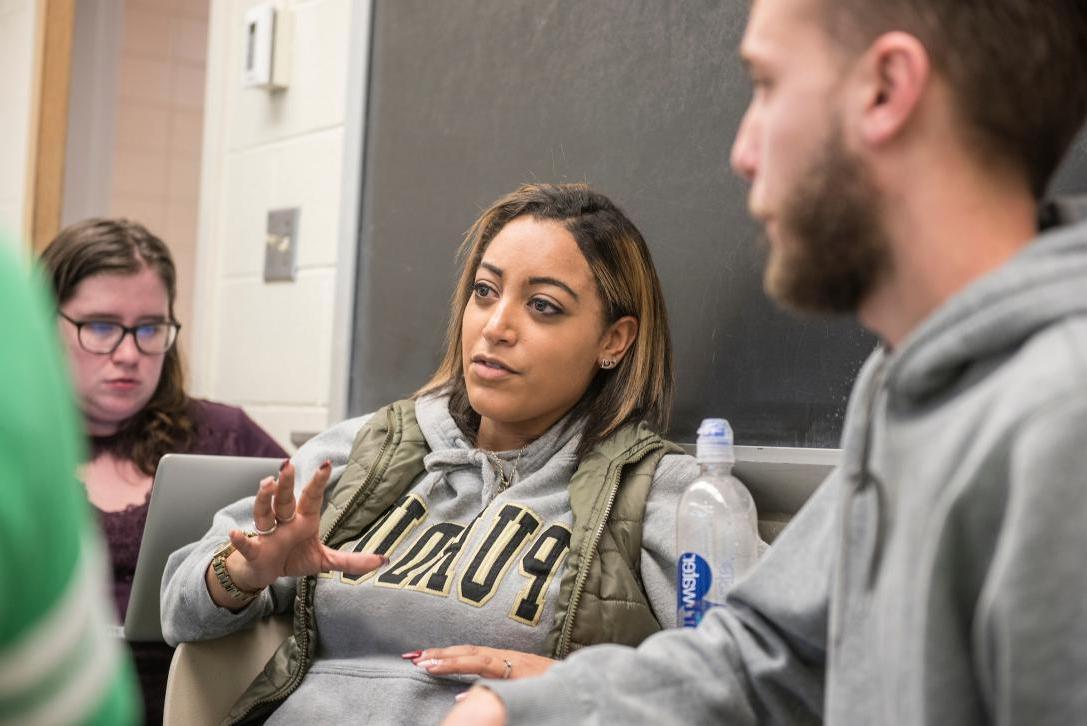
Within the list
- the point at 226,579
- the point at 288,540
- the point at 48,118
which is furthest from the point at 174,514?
the point at 48,118

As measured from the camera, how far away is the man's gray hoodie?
2.38ft

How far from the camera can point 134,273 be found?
255cm

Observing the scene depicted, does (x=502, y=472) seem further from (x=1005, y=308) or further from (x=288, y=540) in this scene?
(x=1005, y=308)

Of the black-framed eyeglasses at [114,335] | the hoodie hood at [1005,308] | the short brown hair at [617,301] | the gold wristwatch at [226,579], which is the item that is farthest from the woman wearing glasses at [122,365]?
the hoodie hood at [1005,308]

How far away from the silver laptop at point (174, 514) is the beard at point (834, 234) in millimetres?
1273

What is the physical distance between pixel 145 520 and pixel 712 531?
1.14 m

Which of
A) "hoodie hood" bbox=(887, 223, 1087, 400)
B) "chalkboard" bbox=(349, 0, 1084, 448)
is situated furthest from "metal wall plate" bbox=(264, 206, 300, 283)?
"hoodie hood" bbox=(887, 223, 1087, 400)

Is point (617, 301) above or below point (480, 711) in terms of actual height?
above

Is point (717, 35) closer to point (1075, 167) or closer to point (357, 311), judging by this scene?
point (1075, 167)

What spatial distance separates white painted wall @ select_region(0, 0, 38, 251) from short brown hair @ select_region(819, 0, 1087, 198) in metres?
3.57

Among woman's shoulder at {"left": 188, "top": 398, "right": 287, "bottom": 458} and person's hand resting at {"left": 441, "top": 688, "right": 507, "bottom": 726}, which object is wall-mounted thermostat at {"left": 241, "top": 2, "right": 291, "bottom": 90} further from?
person's hand resting at {"left": 441, "top": 688, "right": 507, "bottom": 726}

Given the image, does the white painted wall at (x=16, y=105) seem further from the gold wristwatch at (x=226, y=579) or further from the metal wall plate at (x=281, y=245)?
the gold wristwatch at (x=226, y=579)

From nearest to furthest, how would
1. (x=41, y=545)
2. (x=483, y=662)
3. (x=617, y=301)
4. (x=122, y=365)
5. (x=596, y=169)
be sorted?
(x=41, y=545) < (x=483, y=662) < (x=617, y=301) < (x=596, y=169) < (x=122, y=365)

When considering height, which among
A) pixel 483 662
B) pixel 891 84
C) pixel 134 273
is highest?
pixel 891 84
